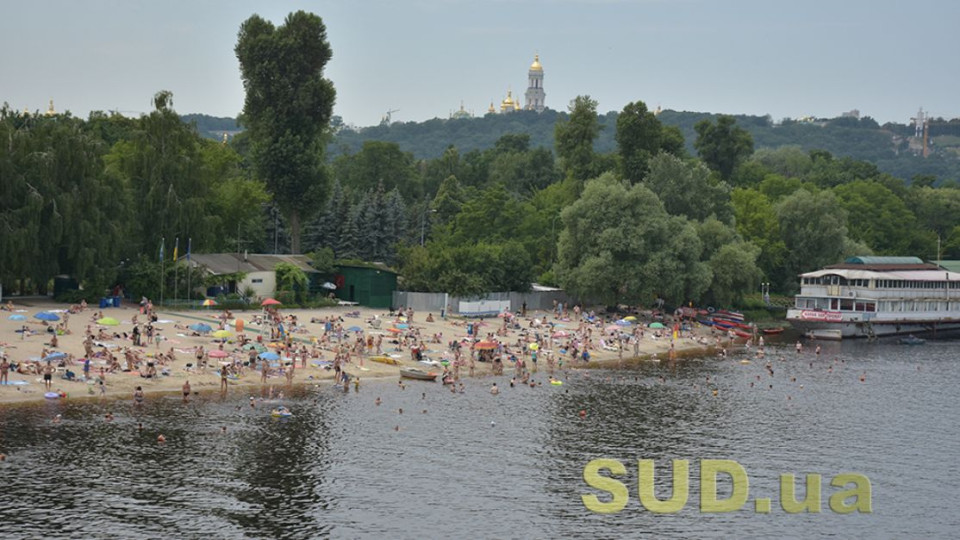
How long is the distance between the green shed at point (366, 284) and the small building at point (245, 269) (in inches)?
122

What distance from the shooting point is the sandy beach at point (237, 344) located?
60.7m

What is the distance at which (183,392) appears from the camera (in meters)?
60.6

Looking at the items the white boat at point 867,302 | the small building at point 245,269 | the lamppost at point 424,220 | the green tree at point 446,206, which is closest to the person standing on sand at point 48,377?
the small building at point 245,269

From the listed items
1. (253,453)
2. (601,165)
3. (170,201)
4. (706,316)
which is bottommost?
(253,453)

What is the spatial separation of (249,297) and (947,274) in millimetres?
78211

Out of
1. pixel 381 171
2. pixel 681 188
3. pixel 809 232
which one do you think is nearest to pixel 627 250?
pixel 681 188

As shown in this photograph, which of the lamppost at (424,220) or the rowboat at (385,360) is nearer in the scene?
the rowboat at (385,360)

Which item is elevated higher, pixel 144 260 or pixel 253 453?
pixel 144 260

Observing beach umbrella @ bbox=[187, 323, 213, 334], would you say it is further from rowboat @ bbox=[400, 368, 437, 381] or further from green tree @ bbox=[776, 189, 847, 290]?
green tree @ bbox=[776, 189, 847, 290]

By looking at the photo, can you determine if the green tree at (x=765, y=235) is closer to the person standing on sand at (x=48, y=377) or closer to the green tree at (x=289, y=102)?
the green tree at (x=289, y=102)

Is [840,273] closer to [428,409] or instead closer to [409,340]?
[409,340]

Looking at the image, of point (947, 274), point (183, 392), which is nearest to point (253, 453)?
point (183, 392)

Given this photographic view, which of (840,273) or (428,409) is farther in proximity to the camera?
(840,273)

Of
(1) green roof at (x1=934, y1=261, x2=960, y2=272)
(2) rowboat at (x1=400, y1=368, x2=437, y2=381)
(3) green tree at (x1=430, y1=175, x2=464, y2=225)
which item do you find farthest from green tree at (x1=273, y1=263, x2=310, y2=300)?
(1) green roof at (x1=934, y1=261, x2=960, y2=272)
